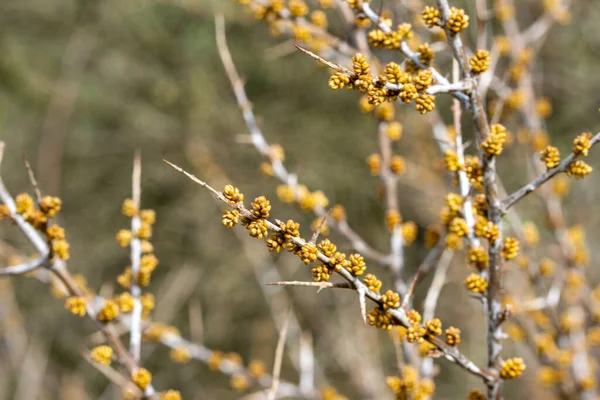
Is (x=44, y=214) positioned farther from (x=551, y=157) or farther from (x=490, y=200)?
(x=551, y=157)

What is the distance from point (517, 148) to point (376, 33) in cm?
335

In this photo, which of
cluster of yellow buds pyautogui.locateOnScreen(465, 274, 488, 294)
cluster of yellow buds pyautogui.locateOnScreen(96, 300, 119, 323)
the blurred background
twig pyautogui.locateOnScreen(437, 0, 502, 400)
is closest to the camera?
twig pyautogui.locateOnScreen(437, 0, 502, 400)

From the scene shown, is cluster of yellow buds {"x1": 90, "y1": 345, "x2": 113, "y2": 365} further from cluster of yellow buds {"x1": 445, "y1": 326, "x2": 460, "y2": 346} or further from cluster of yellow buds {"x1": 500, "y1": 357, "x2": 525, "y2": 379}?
cluster of yellow buds {"x1": 500, "y1": 357, "x2": 525, "y2": 379}

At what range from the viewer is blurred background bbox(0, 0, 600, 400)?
22.2 ft

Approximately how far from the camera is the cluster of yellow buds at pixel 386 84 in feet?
3.92

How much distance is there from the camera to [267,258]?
18.1ft

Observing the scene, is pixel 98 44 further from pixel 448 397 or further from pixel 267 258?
pixel 448 397

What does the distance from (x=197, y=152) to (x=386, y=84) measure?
236 inches

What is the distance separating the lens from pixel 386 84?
1222 mm

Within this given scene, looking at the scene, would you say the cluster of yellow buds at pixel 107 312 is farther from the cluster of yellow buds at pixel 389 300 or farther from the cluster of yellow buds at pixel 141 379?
the cluster of yellow buds at pixel 389 300

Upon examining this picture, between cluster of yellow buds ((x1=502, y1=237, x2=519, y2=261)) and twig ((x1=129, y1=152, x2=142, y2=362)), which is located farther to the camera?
twig ((x1=129, y1=152, x2=142, y2=362))

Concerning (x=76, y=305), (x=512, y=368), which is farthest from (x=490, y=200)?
(x=76, y=305)

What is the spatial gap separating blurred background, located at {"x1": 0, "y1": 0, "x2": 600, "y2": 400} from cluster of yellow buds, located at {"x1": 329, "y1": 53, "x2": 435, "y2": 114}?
15.8 ft

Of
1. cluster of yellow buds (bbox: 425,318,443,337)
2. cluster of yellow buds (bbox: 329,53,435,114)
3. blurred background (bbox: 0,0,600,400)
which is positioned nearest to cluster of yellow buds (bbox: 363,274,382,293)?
cluster of yellow buds (bbox: 425,318,443,337)
